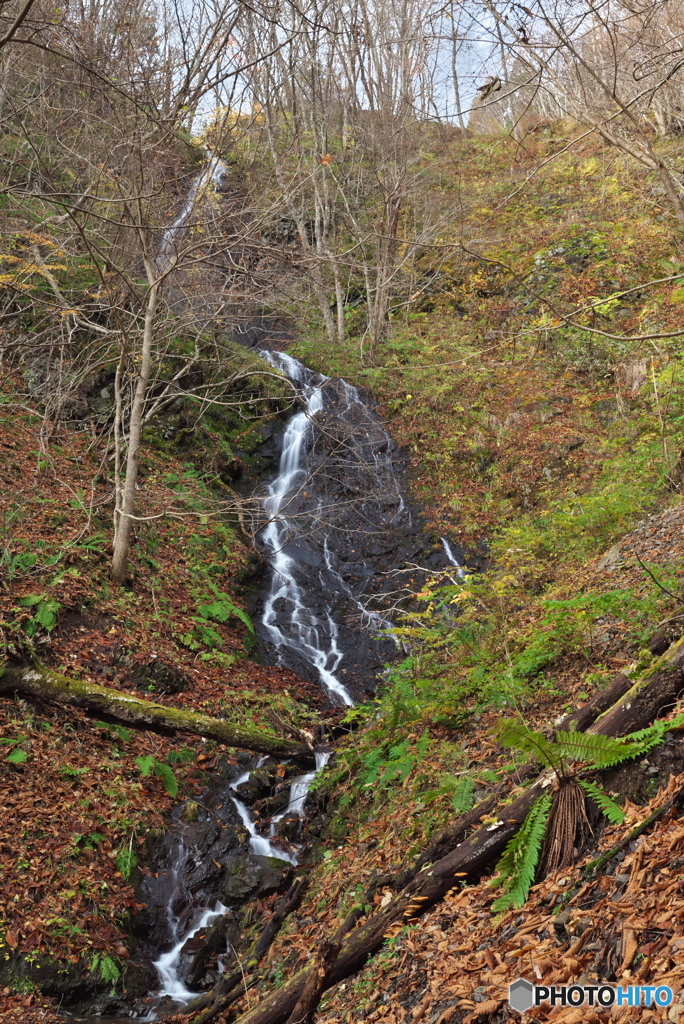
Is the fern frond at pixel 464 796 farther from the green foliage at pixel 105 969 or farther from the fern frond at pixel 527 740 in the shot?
the green foliage at pixel 105 969

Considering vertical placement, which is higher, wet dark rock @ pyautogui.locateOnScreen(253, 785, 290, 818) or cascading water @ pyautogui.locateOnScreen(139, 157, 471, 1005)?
cascading water @ pyautogui.locateOnScreen(139, 157, 471, 1005)

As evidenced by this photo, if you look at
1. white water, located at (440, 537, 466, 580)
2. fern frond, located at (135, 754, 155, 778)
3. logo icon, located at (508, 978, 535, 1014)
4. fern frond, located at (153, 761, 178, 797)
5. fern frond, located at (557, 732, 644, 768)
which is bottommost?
fern frond, located at (153, 761, 178, 797)

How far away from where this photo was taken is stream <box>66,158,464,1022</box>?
5711 millimetres

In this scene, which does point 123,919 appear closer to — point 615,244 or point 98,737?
point 98,737

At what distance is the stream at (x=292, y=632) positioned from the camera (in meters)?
5.71

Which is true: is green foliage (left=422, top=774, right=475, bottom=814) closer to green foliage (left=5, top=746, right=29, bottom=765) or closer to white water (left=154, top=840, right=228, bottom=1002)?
white water (left=154, top=840, right=228, bottom=1002)

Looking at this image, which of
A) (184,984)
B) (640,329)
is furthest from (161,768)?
(640,329)

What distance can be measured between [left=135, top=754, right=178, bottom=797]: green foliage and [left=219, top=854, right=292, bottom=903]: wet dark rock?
949 millimetres

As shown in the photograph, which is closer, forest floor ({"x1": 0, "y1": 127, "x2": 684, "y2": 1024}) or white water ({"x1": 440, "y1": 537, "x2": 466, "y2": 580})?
forest floor ({"x1": 0, "y1": 127, "x2": 684, "y2": 1024})

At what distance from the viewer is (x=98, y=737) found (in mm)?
6832

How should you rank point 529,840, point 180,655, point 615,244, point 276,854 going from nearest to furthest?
1. point 529,840
2. point 276,854
3. point 180,655
4. point 615,244

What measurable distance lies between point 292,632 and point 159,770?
3639mm

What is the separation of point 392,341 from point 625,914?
14.9 meters

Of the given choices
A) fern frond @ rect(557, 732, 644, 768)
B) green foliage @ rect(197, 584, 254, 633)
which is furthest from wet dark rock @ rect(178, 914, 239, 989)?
green foliage @ rect(197, 584, 254, 633)
